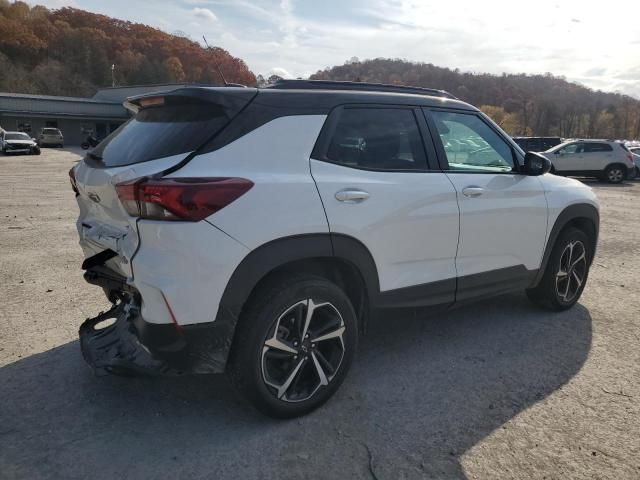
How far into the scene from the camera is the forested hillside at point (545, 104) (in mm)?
70413

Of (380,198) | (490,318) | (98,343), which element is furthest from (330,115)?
(490,318)

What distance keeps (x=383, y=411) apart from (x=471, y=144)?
2.07 m

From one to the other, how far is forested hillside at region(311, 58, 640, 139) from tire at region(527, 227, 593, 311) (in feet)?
186

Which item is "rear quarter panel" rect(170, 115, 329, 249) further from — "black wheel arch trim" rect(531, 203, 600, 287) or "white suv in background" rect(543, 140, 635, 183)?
"white suv in background" rect(543, 140, 635, 183)

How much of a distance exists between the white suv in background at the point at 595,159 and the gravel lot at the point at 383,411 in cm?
1779

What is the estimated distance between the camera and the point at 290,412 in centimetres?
283

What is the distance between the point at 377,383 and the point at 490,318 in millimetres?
1664

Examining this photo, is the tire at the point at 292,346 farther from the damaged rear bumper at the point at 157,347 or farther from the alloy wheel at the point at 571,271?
the alloy wheel at the point at 571,271

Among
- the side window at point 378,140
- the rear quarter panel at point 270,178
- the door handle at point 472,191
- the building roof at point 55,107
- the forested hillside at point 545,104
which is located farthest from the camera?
the forested hillside at point 545,104

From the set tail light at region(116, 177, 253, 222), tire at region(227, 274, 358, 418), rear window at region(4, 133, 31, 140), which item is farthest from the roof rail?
rear window at region(4, 133, 31, 140)

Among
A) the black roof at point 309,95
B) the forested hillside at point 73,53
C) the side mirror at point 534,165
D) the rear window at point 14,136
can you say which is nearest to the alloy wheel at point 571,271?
the side mirror at point 534,165

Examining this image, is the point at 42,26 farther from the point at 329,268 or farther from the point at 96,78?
the point at 329,268

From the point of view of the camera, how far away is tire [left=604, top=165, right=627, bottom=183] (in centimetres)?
1992

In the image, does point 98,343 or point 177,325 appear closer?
point 177,325
